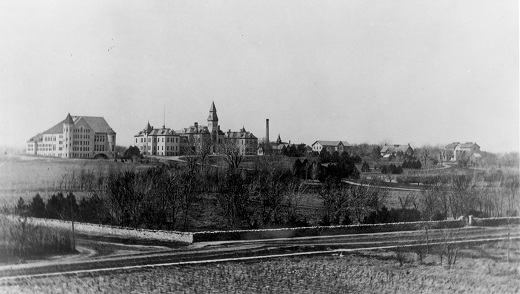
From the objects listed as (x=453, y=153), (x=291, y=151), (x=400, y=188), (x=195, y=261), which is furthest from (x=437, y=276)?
(x=291, y=151)

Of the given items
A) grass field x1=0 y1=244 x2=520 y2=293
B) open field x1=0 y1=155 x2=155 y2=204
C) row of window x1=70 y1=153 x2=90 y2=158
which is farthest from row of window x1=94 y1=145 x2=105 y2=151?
grass field x1=0 y1=244 x2=520 y2=293

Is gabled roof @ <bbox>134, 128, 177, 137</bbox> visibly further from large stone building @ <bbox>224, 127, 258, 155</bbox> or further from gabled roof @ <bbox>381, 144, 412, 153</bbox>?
gabled roof @ <bbox>381, 144, 412, 153</bbox>

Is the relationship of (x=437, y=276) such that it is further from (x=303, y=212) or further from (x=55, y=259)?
(x=303, y=212)

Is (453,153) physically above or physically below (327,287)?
above

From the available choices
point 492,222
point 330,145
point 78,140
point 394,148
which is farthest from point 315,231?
point 330,145

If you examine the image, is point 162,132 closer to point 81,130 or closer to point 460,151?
point 81,130
